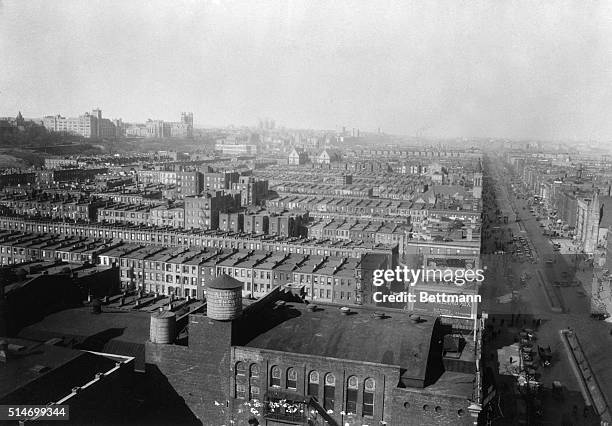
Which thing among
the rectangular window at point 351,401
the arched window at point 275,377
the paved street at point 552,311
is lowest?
the paved street at point 552,311

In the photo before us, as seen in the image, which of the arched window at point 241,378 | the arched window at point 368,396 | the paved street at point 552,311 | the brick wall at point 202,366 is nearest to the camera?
the arched window at point 368,396

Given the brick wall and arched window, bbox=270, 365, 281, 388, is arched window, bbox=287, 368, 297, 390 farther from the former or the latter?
the brick wall

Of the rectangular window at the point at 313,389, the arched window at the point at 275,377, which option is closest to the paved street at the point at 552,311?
the rectangular window at the point at 313,389

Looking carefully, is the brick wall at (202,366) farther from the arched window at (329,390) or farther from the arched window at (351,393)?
the arched window at (351,393)

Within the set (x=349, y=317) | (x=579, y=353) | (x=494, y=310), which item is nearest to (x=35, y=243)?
(x=349, y=317)

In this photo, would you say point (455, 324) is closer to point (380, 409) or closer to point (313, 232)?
point (380, 409)

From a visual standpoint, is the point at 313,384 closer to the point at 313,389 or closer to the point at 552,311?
the point at 313,389
